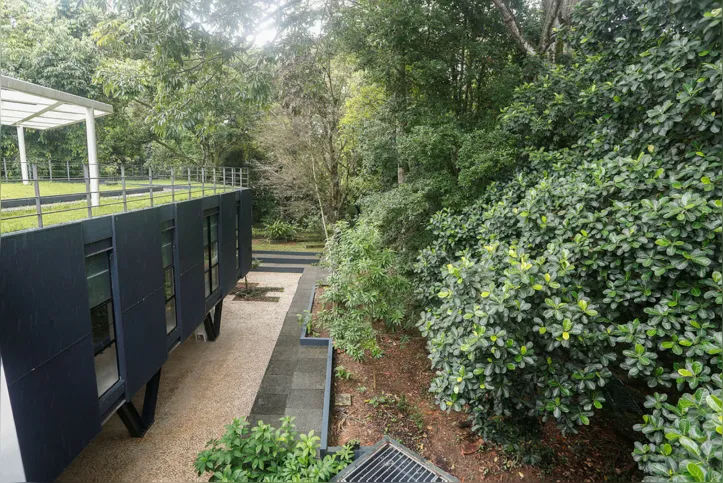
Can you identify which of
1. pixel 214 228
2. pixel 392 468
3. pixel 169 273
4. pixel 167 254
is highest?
pixel 214 228

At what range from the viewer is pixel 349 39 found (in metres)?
8.20

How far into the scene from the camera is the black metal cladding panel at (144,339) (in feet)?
16.7

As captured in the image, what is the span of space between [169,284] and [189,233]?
1063mm

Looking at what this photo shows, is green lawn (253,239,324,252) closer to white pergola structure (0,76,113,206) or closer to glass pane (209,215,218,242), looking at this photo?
glass pane (209,215,218,242)

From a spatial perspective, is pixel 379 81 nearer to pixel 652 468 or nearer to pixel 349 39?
pixel 349 39

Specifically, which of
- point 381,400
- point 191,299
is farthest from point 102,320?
point 381,400

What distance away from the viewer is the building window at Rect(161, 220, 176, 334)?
636 cm

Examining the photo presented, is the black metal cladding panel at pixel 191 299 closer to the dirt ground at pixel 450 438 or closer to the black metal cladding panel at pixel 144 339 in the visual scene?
the black metal cladding panel at pixel 144 339

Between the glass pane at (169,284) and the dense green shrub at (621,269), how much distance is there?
14.9 ft

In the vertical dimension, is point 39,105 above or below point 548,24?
below

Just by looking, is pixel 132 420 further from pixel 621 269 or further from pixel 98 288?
pixel 621 269

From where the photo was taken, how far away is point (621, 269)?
142 inches

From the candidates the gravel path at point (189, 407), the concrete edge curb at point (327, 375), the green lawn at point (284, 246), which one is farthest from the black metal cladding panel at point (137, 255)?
the green lawn at point (284, 246)

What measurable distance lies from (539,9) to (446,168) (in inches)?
158
